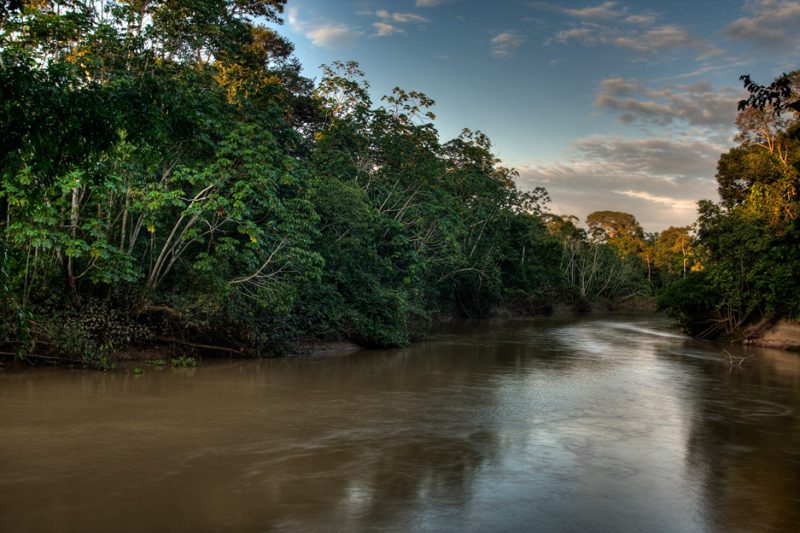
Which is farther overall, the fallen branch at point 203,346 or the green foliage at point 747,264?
the green foliage at point 747,264

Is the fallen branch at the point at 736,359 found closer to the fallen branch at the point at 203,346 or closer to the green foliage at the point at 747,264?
the green foliage at the point at 747,264

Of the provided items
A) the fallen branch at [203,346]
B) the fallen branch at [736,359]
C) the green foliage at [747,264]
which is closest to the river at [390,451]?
the fallen branch at [203,346]

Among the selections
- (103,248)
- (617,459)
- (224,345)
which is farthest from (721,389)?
(103,248)

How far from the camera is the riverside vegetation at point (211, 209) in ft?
19.4

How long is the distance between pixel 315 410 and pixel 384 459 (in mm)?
2797

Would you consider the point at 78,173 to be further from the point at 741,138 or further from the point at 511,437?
the point at 741,138

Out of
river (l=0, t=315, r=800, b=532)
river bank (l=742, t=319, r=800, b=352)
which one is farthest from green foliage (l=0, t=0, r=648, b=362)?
river bank (l=742, t=319, r=800, b=352)

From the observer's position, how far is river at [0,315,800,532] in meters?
5.33

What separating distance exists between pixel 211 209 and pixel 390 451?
7.32 metres

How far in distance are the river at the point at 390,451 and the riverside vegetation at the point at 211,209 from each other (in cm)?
146

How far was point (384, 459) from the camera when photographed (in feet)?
22.9

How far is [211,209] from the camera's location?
12562mm

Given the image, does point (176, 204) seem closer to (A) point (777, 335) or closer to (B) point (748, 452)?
(B) point (748, 452)

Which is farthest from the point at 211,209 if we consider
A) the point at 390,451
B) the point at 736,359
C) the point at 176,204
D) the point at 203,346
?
the point at 736,359
